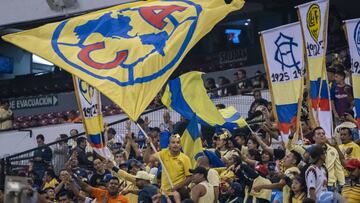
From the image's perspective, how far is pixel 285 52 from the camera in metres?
16.4

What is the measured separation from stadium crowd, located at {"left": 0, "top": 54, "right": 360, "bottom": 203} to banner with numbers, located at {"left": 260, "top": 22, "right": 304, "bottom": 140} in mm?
405

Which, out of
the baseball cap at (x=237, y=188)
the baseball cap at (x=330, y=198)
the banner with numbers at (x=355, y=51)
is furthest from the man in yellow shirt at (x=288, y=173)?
the baseball cap at (x=330, y=198)

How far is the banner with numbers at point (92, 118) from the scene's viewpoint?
17.8 metres

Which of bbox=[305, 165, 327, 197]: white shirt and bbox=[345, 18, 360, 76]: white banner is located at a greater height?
bbox=[345, 18, 360, 76]: white banner

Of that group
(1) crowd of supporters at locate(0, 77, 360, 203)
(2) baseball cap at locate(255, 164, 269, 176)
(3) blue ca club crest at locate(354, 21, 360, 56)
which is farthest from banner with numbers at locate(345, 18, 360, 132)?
(2) baseball cap at locate(255, 164, 269, 176)

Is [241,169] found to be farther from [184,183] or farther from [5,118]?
[5,118]

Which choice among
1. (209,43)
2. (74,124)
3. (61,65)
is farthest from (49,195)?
(209,43)

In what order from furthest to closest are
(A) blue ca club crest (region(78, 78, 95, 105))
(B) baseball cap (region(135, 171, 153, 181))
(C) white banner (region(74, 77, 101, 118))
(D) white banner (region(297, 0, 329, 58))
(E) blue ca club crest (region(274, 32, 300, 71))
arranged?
(A) blue ca club crest (region(78, 78, 95, 105)) → (C) white banner (region(74, 77, 101, 118)) → (E) blue ca club crest (region(274, 32, 300, 71)) → (D) white banner (region(297, 0, 329, 58)) → (B) baseball cap (region(135, 171, 153, 181))

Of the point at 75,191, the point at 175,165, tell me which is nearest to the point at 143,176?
→ the point at 175,165

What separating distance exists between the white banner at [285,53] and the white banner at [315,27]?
0.44 metres

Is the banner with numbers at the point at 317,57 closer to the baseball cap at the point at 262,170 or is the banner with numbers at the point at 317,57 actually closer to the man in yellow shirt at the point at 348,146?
the man in yellow shirt at the point at 348,146

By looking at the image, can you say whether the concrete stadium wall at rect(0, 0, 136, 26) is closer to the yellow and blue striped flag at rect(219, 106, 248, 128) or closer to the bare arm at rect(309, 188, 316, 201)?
the yellow and blue striped flag at rect(219, 106, 248, 128)

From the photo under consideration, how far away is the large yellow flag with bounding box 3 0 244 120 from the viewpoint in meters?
14.1

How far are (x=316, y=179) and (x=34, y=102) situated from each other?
21.4 meters
